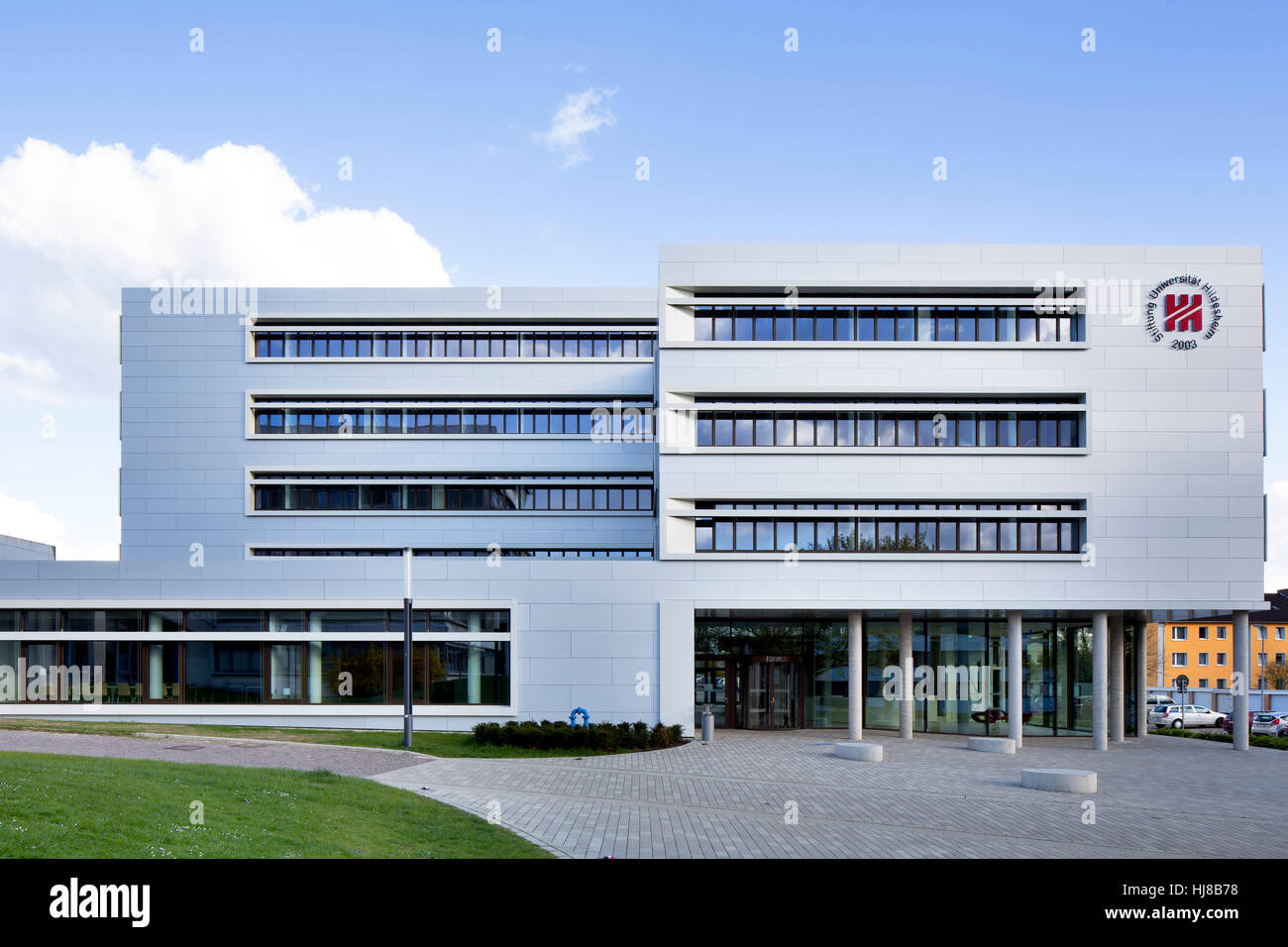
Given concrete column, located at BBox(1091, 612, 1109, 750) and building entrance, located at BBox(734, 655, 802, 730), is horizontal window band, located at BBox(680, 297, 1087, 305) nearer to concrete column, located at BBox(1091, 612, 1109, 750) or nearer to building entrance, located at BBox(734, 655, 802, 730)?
concrete column, located at BBox(1091, 612, 1109, 750)

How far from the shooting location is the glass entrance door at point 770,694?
33719 millimetres

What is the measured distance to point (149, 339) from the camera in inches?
1753

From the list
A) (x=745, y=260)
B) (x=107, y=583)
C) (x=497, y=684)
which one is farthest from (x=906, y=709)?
(x=107, y=583)

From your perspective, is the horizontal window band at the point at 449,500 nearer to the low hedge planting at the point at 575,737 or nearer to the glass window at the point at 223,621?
the glass window at the point at 223,621

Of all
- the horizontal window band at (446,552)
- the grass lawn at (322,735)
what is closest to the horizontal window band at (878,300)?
the grass lawn at (322,735)

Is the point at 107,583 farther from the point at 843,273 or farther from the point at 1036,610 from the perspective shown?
Result: the point at 1036,610

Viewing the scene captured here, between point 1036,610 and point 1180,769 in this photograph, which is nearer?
point 1180,769

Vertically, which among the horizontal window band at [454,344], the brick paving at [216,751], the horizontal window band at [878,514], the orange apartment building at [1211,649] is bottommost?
the orange apartment building at [1211,649]

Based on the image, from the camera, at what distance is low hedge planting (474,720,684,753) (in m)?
26.1

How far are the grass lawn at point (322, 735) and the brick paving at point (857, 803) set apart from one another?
186 centimetres

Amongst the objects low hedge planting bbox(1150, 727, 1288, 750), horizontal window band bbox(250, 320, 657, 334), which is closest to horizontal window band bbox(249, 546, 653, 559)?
horizontal window band bbox(250, 320, 657, 334)

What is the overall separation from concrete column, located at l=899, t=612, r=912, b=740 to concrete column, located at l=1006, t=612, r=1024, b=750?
3196mm

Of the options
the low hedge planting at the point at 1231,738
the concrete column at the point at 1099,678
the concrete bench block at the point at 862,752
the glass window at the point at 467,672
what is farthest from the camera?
the low hedge planting at the point at 1231,738
